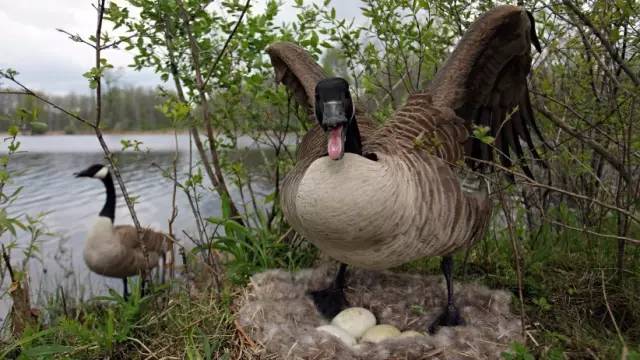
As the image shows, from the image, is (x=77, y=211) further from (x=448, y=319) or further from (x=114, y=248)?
(x=448, y=319)

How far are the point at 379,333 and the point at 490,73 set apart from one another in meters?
1.58

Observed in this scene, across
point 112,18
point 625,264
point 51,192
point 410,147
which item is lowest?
point 51,192

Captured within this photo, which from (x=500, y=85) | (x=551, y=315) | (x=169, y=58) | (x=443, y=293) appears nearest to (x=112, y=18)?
(x=169, y=58)

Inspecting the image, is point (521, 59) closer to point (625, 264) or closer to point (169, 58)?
point (625, 264)

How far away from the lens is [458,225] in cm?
235

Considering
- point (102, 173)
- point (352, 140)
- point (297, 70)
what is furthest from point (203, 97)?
point (102, 173)

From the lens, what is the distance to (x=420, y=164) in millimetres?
2332

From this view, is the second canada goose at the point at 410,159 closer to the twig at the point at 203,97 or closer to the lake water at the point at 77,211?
the twig at the point at 203,97

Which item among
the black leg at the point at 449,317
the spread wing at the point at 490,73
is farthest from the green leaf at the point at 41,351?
the spread wing at the point at 490,73

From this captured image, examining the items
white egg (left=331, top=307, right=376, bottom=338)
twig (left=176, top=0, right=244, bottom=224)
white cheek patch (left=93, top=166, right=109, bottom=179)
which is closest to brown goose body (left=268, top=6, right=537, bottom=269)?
white egg (left=331, top=307, right=376, bottom=338)

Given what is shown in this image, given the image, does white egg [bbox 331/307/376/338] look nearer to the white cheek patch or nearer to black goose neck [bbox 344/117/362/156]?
black goose neck [bbox 344/117/362/156]

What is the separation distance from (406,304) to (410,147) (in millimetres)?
1012

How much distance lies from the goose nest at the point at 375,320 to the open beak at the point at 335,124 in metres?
0.93

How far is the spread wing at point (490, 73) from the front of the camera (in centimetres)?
241
